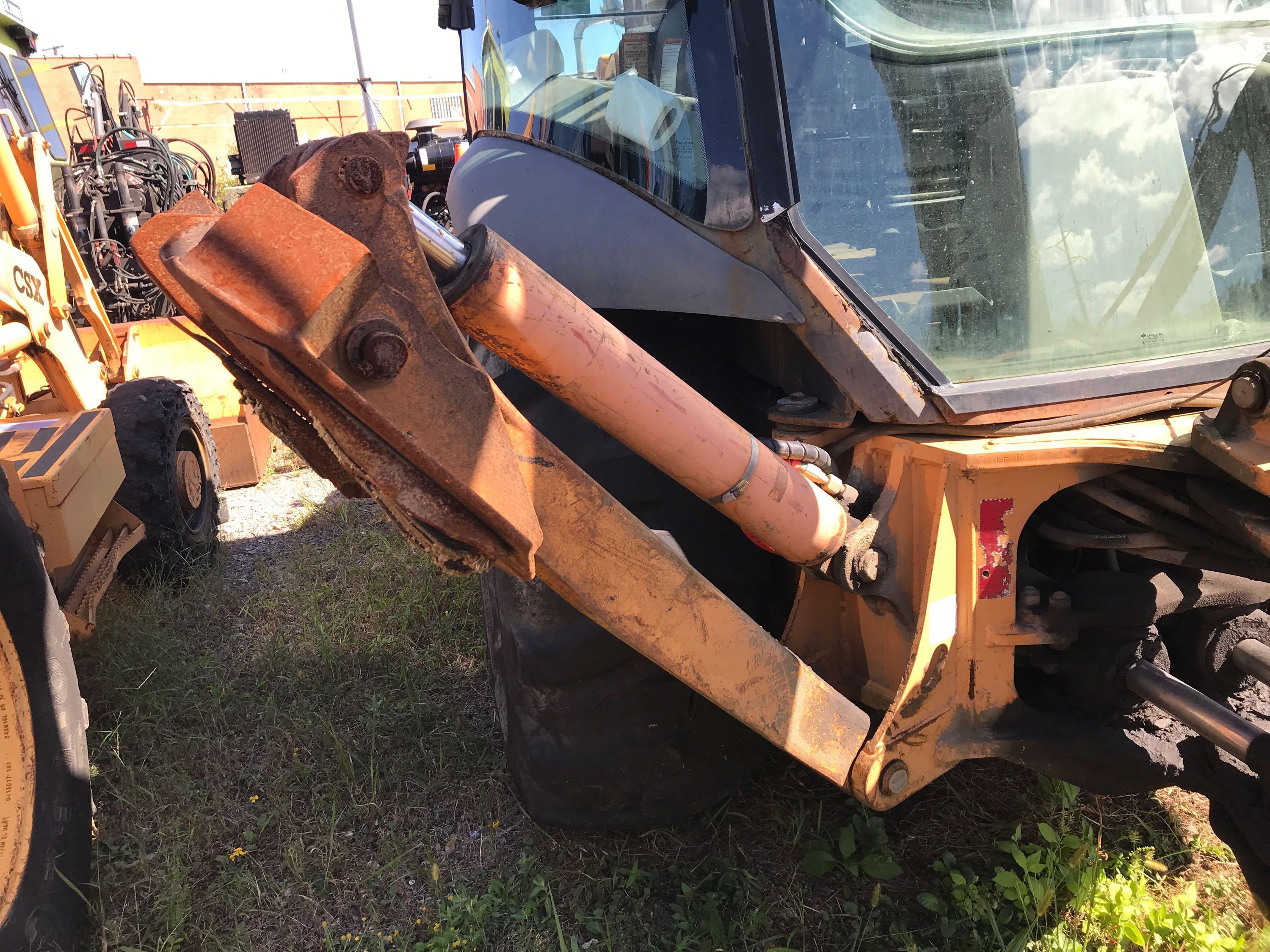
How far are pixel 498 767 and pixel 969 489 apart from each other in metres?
1.43

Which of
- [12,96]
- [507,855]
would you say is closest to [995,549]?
[507,855]

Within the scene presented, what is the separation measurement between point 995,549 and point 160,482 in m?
3.15

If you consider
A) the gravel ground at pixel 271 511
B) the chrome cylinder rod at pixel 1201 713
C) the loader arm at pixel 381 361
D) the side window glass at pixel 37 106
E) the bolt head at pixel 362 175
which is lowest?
the gravel ground at pixel 271 511

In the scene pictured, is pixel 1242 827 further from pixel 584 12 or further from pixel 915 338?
pixel 584 12

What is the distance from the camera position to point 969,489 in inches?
61.1

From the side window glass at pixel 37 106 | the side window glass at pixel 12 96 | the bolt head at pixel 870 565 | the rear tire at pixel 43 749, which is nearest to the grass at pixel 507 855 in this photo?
the rear tire at pixel 43 749

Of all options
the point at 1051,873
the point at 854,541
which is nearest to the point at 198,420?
the point at 854,541

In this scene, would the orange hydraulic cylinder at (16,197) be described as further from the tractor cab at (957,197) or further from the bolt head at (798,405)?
the bolt head at (798,405)

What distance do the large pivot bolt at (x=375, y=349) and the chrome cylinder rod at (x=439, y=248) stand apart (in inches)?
5.5

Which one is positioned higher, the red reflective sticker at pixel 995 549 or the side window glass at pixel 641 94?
the side window glass at pixel 641 94

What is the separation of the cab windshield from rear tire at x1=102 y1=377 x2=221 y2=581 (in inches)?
115

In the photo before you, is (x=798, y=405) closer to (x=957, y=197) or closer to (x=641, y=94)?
(x=957, y=197)

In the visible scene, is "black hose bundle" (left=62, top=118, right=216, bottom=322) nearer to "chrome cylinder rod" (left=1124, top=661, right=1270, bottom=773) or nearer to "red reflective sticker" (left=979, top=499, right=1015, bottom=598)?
"red reflective sticker" (left=979, top=499, right=1015, bottom=598)

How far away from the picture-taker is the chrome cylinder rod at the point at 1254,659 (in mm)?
1551
